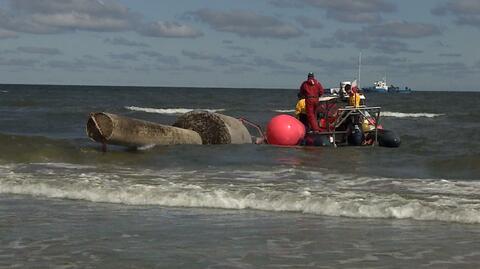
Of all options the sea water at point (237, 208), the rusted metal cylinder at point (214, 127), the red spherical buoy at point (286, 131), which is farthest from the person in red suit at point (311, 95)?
the rusted metal cylinder at point (214, 127)

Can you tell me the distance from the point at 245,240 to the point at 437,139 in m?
16.3

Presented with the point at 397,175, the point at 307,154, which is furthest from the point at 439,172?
the point at 307,154

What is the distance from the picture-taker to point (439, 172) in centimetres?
1259

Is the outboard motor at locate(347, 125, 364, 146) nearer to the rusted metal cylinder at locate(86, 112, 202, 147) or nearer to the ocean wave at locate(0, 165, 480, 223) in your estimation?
the rusted metal cylinder at locate(86, 112, 202, 147)

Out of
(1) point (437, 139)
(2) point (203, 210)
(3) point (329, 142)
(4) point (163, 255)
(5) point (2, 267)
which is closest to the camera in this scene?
(5) point (2, 267)

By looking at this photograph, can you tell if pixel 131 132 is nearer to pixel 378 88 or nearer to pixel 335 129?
pixel 335 129

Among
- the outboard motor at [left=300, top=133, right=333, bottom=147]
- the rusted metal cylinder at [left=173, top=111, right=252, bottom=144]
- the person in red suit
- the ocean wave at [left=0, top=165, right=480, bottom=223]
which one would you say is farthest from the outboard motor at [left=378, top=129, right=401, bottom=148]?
the ocean wave at [left=0, top=165, right=480, bottom=223]

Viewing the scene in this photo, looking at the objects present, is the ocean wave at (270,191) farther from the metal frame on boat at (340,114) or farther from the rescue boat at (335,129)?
the metal frame on boat at (340,114)

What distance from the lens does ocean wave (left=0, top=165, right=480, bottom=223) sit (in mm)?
→ 8188

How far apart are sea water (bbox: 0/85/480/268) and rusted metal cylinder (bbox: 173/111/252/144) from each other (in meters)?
1.25

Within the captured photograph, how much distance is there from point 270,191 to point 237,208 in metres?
0.91

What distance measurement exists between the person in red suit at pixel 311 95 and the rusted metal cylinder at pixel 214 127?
1.63m

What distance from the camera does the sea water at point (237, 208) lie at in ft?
19.3

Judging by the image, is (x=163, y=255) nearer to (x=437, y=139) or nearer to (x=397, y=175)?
(x=397, y=175)
